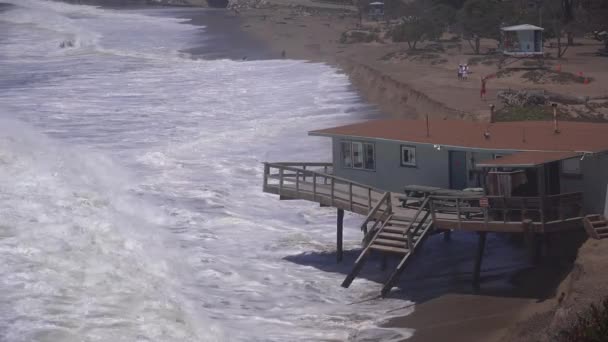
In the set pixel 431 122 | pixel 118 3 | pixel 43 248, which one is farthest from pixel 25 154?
pixel 118 3

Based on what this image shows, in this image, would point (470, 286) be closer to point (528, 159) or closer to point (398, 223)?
point (398, 223)

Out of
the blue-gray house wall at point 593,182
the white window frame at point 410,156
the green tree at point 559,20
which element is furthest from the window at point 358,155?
the green tree at point 559,20

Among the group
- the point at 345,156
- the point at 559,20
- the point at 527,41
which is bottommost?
the point at 345,156

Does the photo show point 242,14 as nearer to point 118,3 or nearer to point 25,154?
point 118,3

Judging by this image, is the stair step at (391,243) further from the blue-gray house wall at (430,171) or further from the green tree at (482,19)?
the green tree at (482,19)

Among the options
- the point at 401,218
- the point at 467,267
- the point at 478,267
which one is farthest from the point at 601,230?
the point at 401,218

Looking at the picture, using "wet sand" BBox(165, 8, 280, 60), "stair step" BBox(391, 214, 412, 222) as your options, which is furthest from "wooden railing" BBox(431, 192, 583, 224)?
"wet sand" BBox(165, 8, 280, 60)
